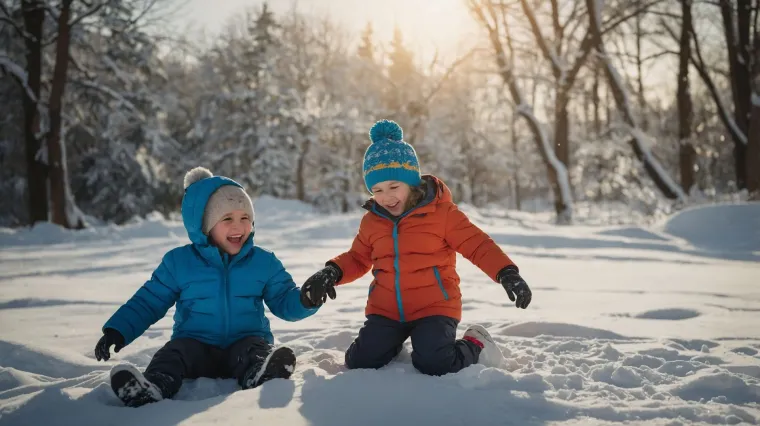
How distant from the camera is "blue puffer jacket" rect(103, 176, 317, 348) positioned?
223cm

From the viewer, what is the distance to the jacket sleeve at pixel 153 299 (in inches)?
85.8

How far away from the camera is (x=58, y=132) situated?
10.9 m

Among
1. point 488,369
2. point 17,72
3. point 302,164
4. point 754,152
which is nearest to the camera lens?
point 488,369

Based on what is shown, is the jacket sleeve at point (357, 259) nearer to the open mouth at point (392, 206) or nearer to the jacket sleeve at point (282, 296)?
the open mouth at point (392, 206)

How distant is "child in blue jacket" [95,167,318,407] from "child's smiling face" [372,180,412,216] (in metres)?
0.57

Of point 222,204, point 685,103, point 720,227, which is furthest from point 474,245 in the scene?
point 685,103

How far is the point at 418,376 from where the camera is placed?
198 cm

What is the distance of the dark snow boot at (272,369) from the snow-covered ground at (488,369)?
0.19ft

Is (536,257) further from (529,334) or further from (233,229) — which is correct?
(233,229)

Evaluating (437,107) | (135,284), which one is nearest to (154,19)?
(135,284)

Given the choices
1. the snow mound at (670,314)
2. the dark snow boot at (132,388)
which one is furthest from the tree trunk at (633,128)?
the dark snow boot at (132,388)

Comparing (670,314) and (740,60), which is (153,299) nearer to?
(670,314)

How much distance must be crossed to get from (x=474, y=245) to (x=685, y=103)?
1249 centimetres

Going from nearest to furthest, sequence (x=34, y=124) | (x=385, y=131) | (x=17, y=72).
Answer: (x=385, y=131), (x=17, y=72), (x=34, y=124)
